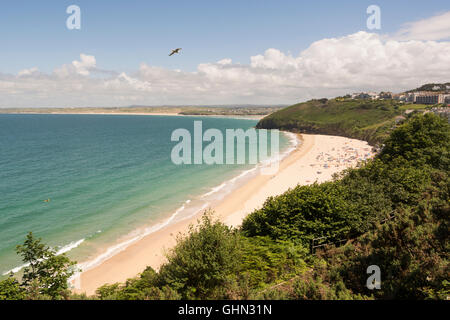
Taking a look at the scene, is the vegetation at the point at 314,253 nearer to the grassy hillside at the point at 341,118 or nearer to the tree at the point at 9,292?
the tree at the point at 9,292

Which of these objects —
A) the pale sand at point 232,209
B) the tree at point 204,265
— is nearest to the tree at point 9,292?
the tree at point 204,265

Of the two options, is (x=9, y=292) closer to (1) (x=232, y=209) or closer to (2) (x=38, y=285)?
(2) (x=38, y=285)

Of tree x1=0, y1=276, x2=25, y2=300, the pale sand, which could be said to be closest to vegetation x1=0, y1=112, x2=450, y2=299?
tree x1=0, y1=276, x2=25, y2=300

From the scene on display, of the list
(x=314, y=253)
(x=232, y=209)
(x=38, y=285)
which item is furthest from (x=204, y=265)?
(x=232, y=209)

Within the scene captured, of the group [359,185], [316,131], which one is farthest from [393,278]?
[316,131]

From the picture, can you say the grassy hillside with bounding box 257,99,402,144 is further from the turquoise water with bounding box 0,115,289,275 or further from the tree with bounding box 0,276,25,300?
the tree with bounding box 0,276,25,300
